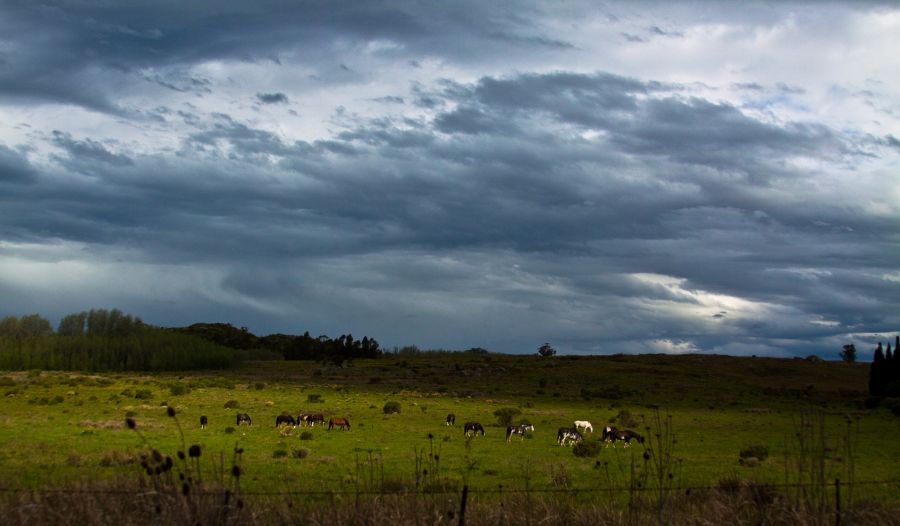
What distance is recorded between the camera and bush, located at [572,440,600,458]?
3231 cm

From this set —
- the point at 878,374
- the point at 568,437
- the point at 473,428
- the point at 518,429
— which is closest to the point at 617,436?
the point at 568,437

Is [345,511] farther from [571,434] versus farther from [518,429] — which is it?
[518,429]

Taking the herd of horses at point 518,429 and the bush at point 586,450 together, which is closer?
the bush at point 586,450

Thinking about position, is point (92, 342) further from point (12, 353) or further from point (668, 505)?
point (668, 505)

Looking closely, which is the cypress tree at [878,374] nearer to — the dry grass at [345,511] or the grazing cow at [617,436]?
the grazing cow at [617,436]

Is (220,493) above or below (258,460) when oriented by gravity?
above

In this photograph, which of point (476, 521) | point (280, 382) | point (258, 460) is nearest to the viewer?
point (476, 521)

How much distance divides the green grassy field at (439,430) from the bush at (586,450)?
0.32m

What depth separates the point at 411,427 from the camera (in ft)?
145

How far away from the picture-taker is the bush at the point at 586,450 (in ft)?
106

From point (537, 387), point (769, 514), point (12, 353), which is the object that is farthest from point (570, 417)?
point (12, 353)

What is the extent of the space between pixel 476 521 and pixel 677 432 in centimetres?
3555

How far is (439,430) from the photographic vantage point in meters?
42.3

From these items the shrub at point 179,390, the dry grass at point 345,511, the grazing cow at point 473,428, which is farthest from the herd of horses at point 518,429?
the shrub at point 179,390
